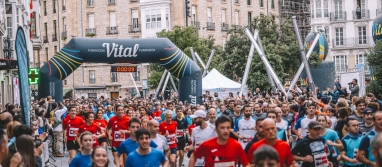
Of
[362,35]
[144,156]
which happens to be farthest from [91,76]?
[144,156]

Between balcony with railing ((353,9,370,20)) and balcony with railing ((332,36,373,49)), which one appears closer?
balcony with railing ((353,9,370,20))

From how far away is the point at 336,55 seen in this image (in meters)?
64.6

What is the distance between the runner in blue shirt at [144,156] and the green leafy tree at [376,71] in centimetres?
2245

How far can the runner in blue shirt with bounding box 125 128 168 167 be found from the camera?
8953 millimetres

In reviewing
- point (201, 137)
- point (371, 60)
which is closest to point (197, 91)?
point (371, 60)

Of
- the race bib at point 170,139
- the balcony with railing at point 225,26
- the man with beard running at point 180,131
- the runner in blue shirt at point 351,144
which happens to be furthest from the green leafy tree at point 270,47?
the runner in blue shirt at point 351,144

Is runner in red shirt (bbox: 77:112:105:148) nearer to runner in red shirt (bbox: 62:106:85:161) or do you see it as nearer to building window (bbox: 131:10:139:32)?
runner in red shirt (bbox: 62:106:85:161)

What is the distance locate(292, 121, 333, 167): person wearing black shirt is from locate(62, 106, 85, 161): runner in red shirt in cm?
741

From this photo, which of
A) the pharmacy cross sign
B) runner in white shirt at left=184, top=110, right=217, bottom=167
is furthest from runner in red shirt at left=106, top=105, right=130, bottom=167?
the pharmacy cross sign

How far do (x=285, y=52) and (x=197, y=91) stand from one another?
13926 mm

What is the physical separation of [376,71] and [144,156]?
2342 centimetres

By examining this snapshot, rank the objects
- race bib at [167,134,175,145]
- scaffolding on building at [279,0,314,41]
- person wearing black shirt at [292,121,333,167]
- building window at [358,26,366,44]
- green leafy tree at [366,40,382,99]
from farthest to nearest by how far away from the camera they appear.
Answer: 1. scaffolding on building at [279,0,314,41]
2. building window at [358,26,366,44]
3. green leafy tree at [366,40,382,99]
4. race bib at [167,134,175,145]
5. person wearing black shirt at [292,121,333,167]

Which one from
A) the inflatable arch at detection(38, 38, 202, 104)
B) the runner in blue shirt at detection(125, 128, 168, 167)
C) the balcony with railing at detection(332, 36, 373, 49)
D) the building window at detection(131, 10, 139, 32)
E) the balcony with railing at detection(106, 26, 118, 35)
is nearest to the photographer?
the runner in blue shirt at detection(125, 128, 168, 167)

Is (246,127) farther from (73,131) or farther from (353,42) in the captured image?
(353,42)
